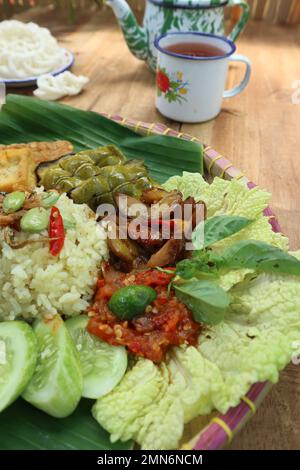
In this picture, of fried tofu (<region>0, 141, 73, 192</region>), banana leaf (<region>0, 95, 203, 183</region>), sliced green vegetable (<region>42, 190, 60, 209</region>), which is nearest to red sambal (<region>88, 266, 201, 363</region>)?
sliced green vegetable (<region>42, 190, 60, 209</region>)

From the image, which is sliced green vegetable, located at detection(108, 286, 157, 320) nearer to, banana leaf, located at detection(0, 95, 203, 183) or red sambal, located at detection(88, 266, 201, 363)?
red sambal, located at detection(88, 266, 201, 363)

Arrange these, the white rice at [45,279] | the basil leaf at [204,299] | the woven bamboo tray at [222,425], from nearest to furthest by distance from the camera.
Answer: the woven bamboo tray at [222,425], the basil leaf at [204,299], the white rice at [45,279]

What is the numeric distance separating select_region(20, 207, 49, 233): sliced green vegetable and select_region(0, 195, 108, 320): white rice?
0.05 m

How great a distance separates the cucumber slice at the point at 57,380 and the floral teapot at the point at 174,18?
2695 millimetres

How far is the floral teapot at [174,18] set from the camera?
314cm

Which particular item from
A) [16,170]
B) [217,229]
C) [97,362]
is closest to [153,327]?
[97,362]

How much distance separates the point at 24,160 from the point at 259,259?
143 cm

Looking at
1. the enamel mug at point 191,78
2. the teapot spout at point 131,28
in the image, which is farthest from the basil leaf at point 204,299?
the teapot spout at point 131,28

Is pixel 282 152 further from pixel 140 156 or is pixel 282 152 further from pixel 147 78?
pixel 147 78

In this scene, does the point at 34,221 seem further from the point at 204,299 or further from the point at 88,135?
the point at 88,135

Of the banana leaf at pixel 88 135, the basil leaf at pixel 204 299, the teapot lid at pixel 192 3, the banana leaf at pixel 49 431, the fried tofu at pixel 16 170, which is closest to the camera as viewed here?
the banana leaf at pixel 49 431

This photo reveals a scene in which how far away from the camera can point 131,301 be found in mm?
1514

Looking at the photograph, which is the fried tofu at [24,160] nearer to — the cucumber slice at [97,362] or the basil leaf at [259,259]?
the cucumber slice at [97,362]

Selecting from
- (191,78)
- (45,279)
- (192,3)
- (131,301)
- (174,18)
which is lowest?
(45,279)
